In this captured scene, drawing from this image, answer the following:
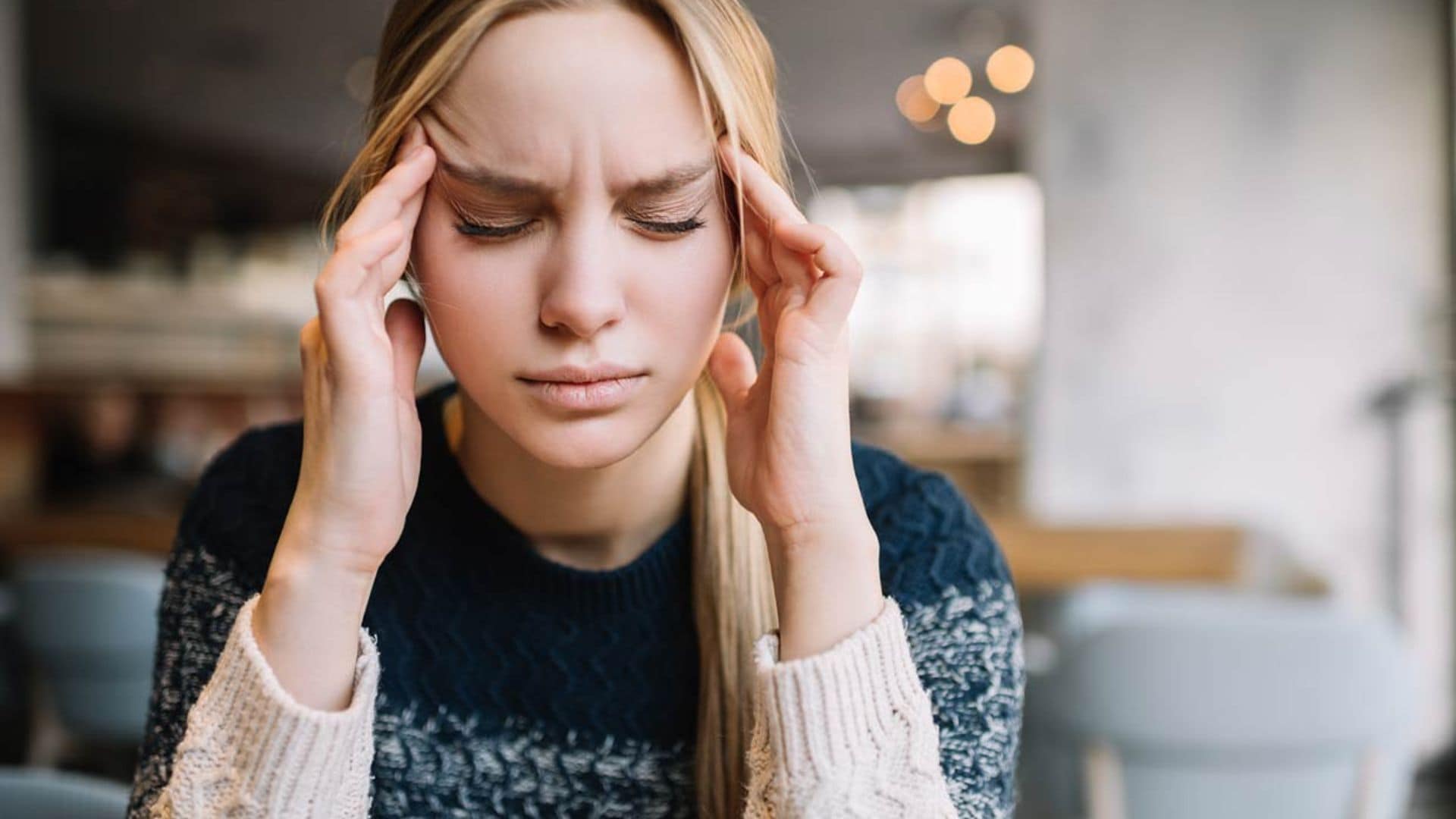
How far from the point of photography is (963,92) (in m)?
4.81

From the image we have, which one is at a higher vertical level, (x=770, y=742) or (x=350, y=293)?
(x=350, y=293)

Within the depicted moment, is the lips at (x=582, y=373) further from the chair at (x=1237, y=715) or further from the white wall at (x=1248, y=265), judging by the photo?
the white wall at (x=1248, y=265)

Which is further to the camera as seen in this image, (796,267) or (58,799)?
(58,799)

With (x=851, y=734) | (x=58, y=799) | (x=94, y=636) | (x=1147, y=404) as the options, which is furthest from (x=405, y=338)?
(x=1147, y=404)

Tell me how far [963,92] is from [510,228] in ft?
14.5

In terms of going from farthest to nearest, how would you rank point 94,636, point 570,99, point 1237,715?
point 94,636 < point 1237,715 < point 570,99

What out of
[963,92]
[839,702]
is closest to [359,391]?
[839,702]

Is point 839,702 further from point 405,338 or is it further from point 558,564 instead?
point 405,338

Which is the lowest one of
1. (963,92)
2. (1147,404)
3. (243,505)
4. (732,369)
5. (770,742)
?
(1147,404)

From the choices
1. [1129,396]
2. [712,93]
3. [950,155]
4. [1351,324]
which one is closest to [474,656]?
[712,93]

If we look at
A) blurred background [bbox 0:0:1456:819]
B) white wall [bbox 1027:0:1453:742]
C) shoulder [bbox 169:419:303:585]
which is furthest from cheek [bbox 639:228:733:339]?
white wall [bbox 1027:0:1453:742]

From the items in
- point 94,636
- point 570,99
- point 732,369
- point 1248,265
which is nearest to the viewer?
point 570,99

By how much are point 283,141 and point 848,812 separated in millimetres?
8173

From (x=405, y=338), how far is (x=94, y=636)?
1.70 m
